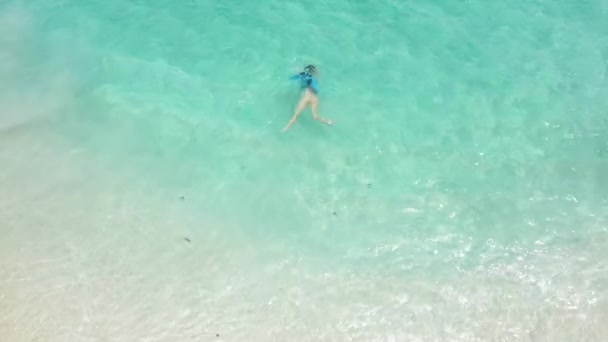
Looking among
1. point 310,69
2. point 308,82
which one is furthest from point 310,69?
point 308,82

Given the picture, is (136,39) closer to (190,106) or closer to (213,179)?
(190,106)

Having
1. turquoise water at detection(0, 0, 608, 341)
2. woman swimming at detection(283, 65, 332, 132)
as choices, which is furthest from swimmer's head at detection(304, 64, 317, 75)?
turquoise water at detection(0, 0, 608, 341)

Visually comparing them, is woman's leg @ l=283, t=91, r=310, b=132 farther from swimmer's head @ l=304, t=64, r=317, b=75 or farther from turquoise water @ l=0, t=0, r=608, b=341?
swimmer's head @ l=304, t=64, r=317, b=75

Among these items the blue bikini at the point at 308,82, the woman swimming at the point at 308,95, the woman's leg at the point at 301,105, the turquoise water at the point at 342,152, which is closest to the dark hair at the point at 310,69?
the woman swimming at the point at 308,95

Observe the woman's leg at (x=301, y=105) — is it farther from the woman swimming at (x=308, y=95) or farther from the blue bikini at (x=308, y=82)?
the blue bikini at (x=308, y=82)

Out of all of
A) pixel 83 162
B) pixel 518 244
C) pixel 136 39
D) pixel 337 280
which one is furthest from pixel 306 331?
pixel 136 39

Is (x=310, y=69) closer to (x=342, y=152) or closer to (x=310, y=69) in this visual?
(x=310, y=69)
